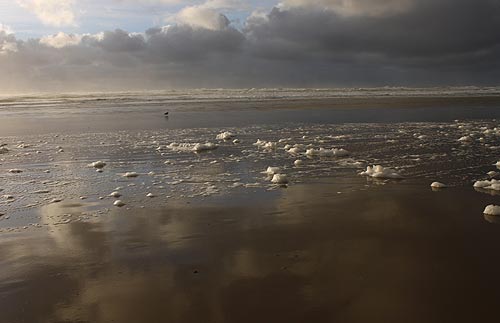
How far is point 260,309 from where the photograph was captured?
3484 millimetres

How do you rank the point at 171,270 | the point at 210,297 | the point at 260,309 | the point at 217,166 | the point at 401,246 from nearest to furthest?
the point at 260,309
the point at 210,297
the point at 171,270
the point at 401,246
the point at 217,166

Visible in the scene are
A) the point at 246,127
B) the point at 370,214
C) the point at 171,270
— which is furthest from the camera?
the point at 246,127

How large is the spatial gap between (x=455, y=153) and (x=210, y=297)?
29.4 ft

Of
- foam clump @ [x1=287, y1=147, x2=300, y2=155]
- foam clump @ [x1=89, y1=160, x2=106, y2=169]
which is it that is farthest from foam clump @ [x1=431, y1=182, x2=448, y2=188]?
foam clump @ [x1=89, y1=160, x2=106, y2=169]

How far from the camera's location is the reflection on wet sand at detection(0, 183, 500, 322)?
11.4 feet

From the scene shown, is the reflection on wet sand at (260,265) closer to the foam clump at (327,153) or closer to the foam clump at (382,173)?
the foam clump at (382,173)

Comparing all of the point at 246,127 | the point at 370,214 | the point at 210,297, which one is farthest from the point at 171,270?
the point at 246,127

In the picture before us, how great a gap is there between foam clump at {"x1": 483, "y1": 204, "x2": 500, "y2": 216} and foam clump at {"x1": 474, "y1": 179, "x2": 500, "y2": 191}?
137 centimetres

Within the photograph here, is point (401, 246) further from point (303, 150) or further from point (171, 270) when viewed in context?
point (303, 150)

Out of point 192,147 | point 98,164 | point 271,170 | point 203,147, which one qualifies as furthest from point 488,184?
point 98,164

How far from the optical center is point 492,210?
5.71 meters

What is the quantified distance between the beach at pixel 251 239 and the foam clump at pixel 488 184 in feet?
0.30

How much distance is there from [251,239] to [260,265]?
0.79 metres

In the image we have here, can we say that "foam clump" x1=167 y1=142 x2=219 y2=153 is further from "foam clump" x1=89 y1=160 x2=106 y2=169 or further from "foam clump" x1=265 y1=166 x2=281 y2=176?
"foam clump" x1=265 y1=166 x2=281 y2=176
